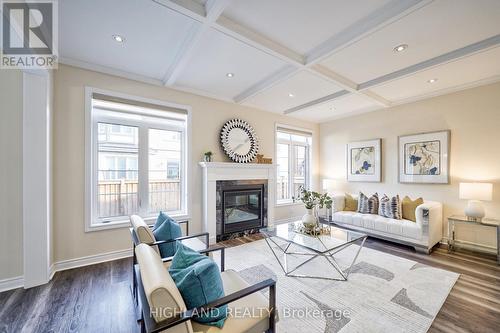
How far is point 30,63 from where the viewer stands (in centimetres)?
218

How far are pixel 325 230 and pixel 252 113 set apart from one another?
2.81 meters

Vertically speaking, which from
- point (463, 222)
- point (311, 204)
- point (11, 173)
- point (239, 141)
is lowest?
point (463, 222)

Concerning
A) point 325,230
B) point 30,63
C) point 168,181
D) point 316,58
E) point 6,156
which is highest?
point 316,58

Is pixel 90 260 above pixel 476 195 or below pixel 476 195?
below

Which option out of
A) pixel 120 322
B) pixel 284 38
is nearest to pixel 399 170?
pixel 284 38

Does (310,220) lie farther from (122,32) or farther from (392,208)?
(122,32)

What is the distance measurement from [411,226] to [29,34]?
531 cm

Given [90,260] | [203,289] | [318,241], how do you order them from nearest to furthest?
1. [203,289]
2. [318,241]
3. [90,260]

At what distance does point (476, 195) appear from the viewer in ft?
9.95

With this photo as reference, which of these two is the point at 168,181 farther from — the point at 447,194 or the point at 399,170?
the point at 447,194

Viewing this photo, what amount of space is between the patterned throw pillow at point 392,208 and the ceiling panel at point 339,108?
1.93 metres

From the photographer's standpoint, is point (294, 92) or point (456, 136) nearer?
point (456, 136)

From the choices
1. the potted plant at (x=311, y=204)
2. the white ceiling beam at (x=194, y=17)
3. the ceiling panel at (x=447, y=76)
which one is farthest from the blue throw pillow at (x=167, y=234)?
the ceiling panel at (x=447, y=76)

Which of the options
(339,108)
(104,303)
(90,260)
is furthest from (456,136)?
(90,260)
